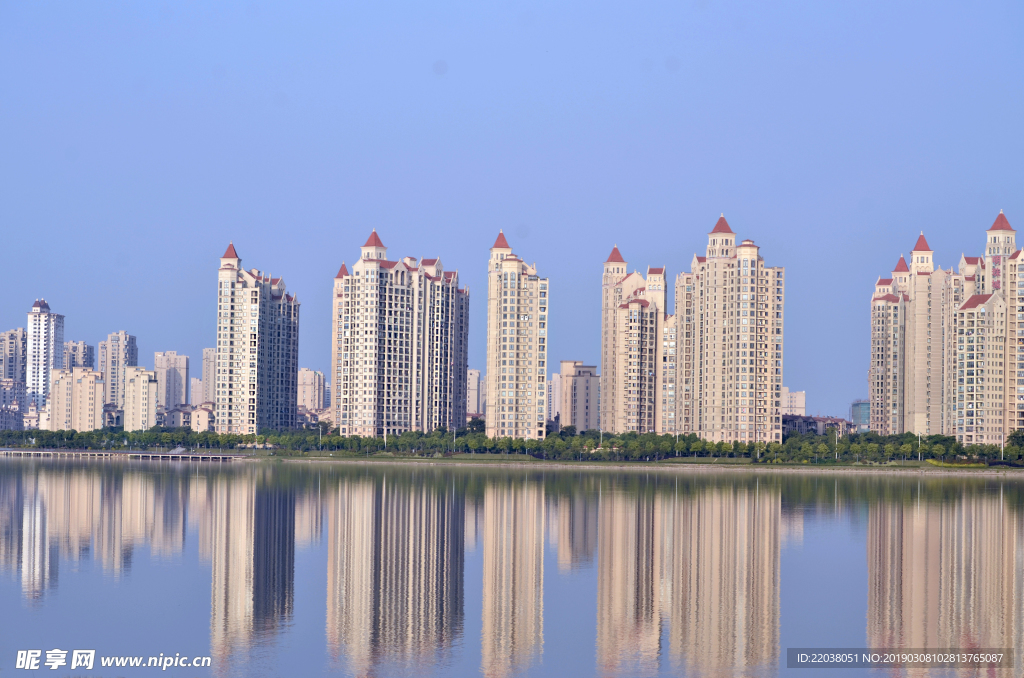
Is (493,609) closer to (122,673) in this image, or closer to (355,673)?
(355,673)

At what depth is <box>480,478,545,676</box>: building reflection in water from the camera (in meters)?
23.7

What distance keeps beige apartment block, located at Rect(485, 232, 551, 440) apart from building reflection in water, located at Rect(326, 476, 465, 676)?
6290 centimetres

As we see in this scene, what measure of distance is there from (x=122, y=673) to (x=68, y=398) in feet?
512

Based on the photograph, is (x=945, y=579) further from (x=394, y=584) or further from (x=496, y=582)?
(x=394, y=584)

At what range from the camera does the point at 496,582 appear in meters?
32.8

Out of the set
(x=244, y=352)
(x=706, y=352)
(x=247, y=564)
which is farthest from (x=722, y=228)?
(x=247, y=564)

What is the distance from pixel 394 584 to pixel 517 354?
90703 mm

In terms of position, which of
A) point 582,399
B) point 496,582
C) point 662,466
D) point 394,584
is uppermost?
point 582,399

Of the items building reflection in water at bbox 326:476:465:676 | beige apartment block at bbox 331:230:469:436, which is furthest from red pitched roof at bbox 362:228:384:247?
building reflection in water at bbox 326:476:465:676

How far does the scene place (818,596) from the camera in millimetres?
31453

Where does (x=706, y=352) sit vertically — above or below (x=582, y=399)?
above

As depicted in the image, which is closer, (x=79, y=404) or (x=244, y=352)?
(x=244, y=352)

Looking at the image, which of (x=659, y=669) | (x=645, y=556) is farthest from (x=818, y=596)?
(x=659, y=669)

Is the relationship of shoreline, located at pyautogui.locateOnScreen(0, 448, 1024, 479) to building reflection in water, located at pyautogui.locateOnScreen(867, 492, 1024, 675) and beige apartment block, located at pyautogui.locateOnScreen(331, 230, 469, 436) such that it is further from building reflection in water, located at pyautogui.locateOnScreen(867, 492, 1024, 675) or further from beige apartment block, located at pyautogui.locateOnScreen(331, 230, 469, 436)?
building reflection in water, located at pyautogui.locateOnScreen(867, 492, 1024, 675)
